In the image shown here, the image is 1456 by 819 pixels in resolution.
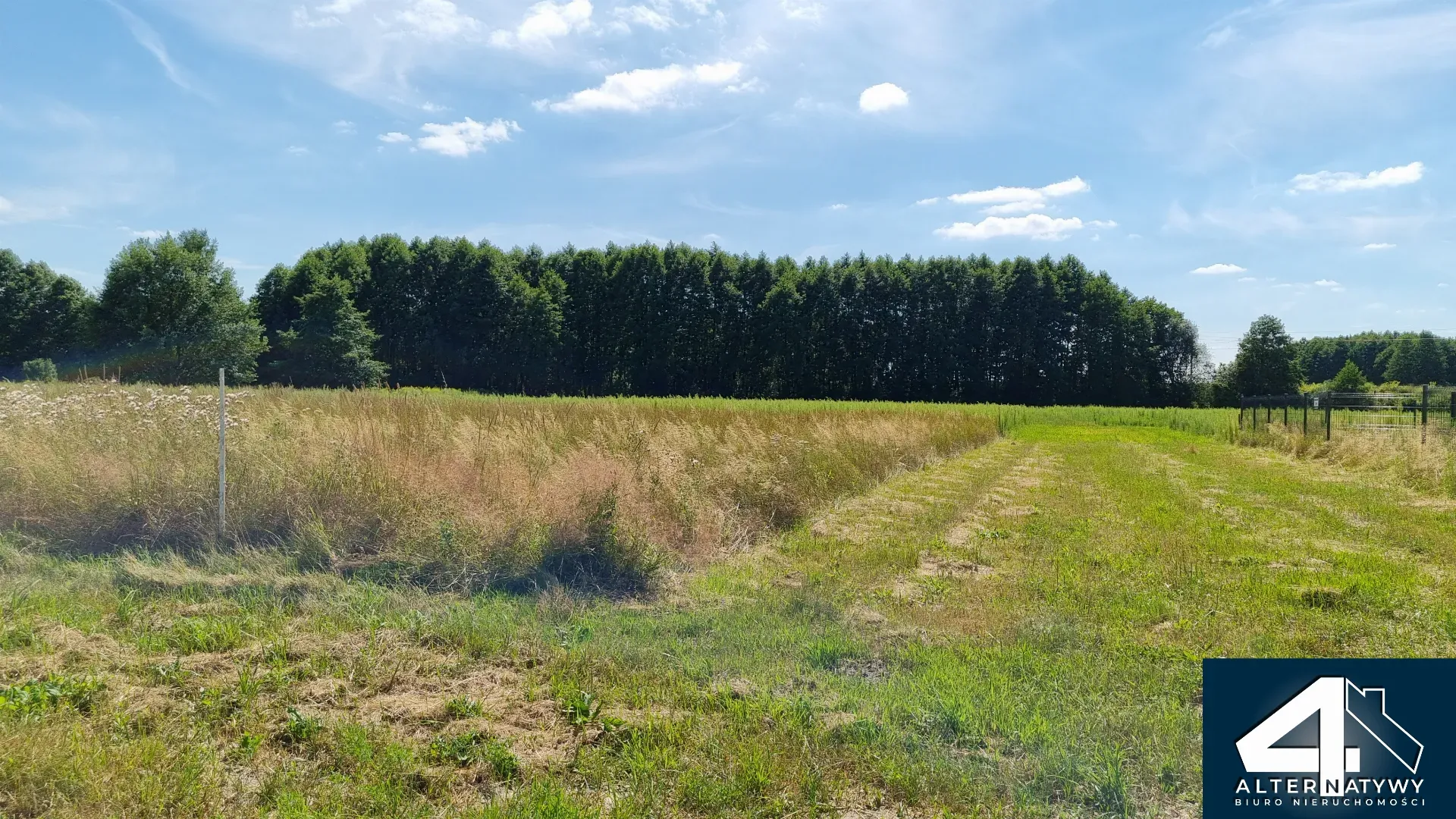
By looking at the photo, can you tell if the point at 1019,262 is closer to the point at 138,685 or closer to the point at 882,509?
the point at 882,509

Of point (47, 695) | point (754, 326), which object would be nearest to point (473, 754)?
point (47, 695)

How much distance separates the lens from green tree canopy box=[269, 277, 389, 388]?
166ft

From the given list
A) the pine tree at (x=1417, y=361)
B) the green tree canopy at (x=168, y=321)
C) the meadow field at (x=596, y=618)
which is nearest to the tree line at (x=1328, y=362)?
the pine tree at (x=1417, y=361)

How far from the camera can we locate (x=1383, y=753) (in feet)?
11.0

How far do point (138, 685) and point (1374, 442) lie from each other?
885 inches

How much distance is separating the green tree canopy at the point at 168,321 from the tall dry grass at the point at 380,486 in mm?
37660


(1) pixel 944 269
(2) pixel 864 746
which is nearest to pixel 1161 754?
(2) pixel 864 746

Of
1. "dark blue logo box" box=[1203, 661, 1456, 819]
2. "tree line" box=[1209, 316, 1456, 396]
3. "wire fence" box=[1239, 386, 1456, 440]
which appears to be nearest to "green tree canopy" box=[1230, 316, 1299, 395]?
"tree line" box=[1209, 316, 1456, 396]

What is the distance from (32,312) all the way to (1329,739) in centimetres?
7909

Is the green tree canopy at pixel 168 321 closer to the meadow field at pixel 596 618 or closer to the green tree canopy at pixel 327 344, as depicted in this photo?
the green tree canopy at pixel 327 344

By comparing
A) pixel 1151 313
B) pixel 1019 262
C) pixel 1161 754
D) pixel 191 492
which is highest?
pixel 1019 262

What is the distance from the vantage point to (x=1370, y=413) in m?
21.3

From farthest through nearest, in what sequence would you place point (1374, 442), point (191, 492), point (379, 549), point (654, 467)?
1. point (1374, 442)
2. point (654, 467)
3. point (191, 492)
4. point (379, 549)

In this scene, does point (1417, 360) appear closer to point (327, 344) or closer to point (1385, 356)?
point (1385, 356)
